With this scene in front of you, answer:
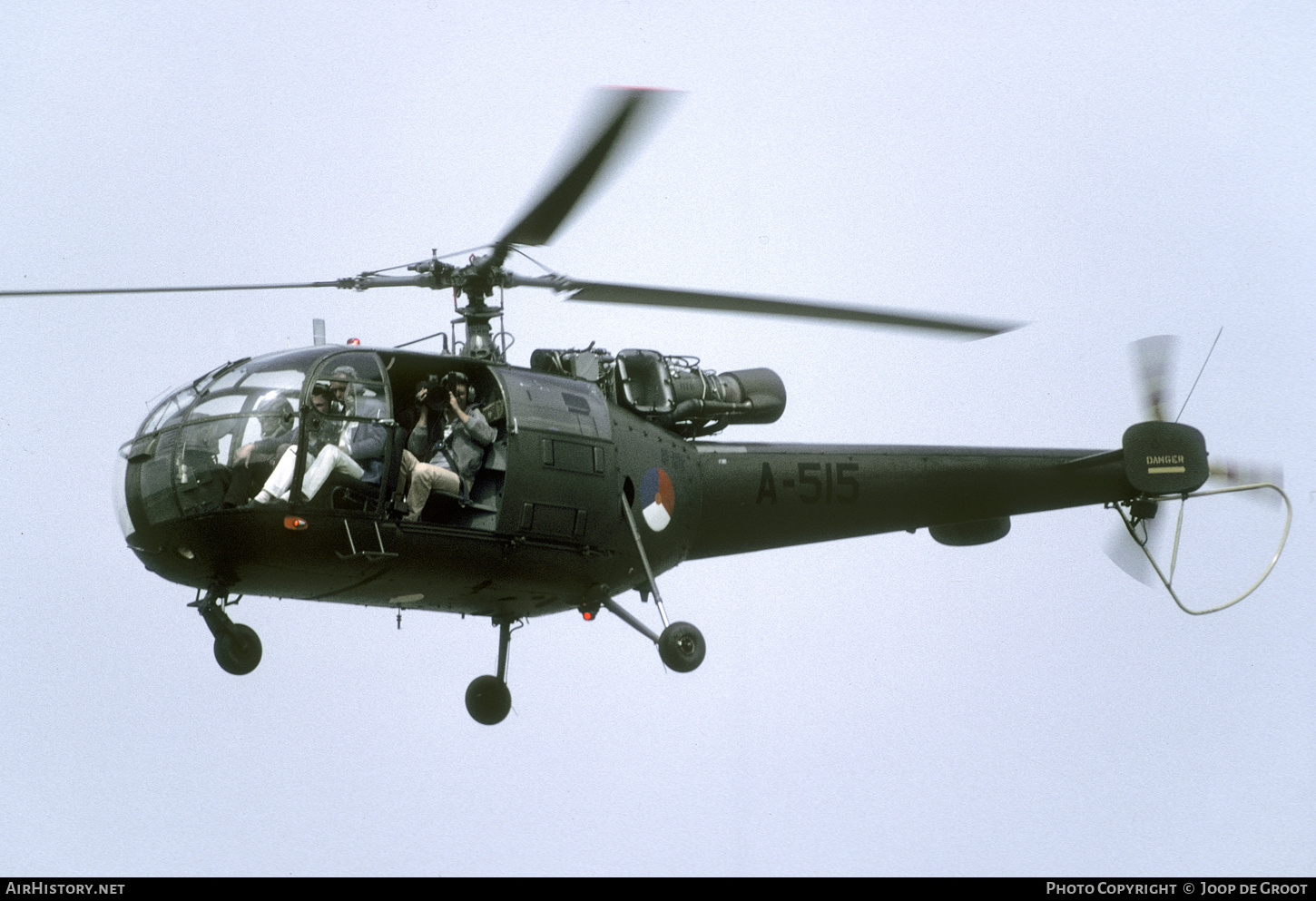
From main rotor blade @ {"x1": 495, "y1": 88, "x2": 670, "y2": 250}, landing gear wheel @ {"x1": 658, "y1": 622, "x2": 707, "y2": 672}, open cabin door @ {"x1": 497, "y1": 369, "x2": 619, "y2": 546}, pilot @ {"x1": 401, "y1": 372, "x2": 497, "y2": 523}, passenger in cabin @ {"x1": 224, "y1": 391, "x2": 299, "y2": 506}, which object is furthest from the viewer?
landing gear wheel @ {"x1": 658, "y1": 622, "x2": 707, "y2": 672}

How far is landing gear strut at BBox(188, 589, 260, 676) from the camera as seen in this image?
13.0 metres

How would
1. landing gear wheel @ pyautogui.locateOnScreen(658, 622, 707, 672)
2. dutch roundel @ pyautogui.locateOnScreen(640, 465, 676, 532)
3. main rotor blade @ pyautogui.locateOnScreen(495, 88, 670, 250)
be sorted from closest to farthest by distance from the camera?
1. main rotor blade @ pyautogui.locateOnScreen(495, 88, 670, 250)
2. landing gear wheel @ pyautogui.locateOnScreen(658, 622, 707, 672)
3. dutch roundel @ pyautogui.locateOnScreen(640, 465, 676, 532)

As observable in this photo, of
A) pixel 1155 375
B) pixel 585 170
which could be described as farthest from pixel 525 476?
pixel 1155 375

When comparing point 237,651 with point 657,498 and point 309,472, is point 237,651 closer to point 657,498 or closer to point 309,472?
point 309,472

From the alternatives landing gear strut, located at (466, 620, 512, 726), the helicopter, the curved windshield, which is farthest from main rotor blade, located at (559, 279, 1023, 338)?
landing gear strut, located at (466, 620, 512, 726)

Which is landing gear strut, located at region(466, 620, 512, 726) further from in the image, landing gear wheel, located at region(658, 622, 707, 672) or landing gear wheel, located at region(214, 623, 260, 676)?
landing gear wheel, located at region(214, 623, 260, 676)

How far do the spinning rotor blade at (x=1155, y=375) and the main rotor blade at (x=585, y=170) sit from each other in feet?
21.9

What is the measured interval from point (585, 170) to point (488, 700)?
5742 mm

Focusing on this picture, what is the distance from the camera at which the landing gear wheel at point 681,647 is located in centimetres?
1401

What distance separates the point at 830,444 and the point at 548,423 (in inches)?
134

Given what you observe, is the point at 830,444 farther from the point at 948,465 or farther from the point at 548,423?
the point at 548,423

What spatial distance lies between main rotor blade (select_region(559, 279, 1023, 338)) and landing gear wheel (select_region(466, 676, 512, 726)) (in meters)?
3.81
